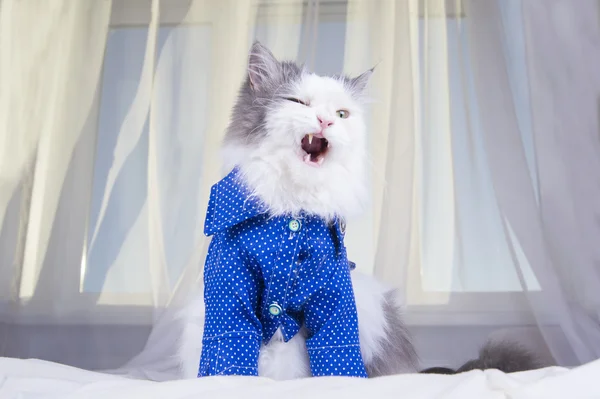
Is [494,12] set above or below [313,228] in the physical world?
above

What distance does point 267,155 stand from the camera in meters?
1.12

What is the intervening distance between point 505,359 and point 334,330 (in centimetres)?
44

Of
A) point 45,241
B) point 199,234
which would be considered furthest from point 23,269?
point 199,234

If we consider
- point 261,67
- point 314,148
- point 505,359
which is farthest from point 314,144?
point 505,359

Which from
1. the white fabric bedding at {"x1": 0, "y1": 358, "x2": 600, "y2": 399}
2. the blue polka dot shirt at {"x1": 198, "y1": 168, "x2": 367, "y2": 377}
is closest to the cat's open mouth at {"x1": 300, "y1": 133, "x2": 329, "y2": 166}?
the blue polka dot shirt at {"x1": 198, "y1": 168, "x2": 367, "y2": 377}

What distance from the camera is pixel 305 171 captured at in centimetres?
110

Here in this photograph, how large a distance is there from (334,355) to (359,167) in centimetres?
41

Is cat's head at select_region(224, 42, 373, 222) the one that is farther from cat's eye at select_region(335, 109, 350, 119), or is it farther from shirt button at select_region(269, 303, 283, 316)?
shirt button at select_region(269, 303, 283, 316)

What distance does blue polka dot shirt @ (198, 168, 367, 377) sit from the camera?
3.29 ft

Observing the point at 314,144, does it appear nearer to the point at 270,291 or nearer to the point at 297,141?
the point at 297,141

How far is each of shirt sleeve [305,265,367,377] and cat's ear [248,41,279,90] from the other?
0.44 meters

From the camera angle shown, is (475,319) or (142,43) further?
(142,43)

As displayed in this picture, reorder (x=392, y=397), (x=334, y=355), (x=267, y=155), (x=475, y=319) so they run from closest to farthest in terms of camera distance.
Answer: (x=392, y=397) < (x=334, y=355) < (x=267, y=155) < (x=475, y=319)

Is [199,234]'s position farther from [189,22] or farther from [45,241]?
[189,22]
